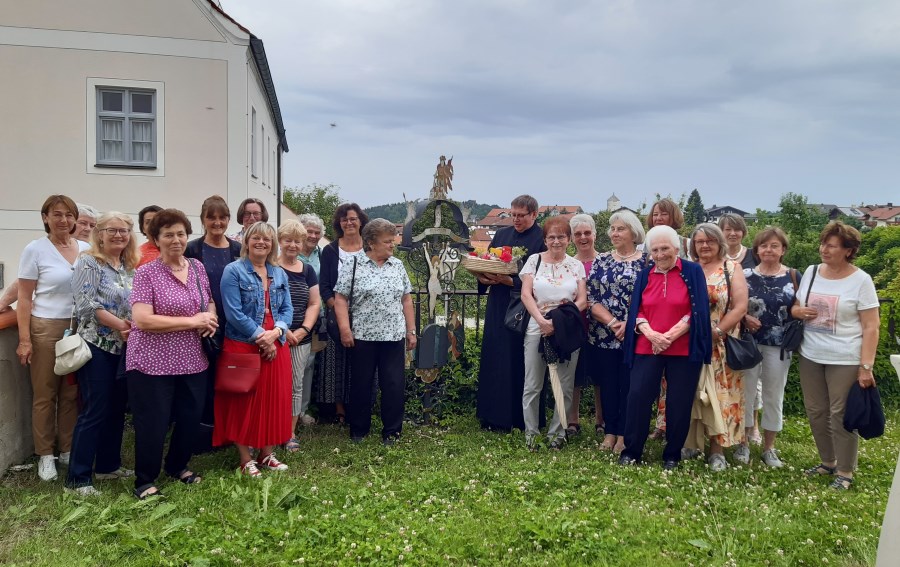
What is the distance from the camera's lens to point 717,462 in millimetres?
4965

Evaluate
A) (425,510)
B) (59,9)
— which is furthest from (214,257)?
(59,9)

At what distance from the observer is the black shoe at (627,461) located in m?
4.95

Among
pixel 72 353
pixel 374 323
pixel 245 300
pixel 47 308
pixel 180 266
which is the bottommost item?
pixel 72 353

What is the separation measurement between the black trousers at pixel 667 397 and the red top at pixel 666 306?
8 centimetres

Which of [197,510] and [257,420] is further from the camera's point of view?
[257,420]

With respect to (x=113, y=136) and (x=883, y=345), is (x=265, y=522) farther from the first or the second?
(x=113, y=136)

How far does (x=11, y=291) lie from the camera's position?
188 inches

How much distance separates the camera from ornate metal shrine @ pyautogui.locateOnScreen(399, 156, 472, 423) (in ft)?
20.9

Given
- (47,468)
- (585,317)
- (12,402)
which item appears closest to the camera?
(47,468)

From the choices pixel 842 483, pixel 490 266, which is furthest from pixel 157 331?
pixel 842 483

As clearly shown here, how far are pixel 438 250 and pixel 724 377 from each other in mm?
2895

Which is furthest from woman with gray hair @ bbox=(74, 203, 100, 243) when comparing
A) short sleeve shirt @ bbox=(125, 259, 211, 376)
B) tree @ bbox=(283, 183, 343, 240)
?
tree @ bbox=(283, 183, 343, 240)

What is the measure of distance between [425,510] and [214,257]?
245cm

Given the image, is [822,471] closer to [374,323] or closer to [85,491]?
[374,323]
